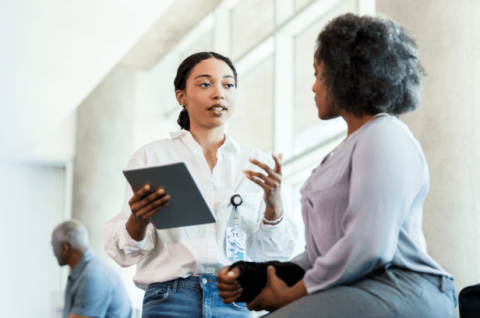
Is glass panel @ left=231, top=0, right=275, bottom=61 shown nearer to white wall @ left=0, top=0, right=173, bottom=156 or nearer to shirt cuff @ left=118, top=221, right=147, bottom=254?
white wall @ left=0, top=0, right=173, bottom=156

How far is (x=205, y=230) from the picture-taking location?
89.9 inches

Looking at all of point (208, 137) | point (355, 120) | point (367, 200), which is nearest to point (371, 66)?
point (355, 120)

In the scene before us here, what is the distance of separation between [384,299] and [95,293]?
3.49 metres

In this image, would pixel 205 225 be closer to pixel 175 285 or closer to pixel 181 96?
pixel 175 285

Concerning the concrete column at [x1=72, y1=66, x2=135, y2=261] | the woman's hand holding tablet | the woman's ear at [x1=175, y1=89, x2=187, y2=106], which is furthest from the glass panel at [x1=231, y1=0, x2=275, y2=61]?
Answer: the woman's hand holding tablet

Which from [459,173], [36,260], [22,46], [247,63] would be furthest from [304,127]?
[36,260]

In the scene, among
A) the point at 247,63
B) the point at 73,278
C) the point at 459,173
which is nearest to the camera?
the point at 459,173

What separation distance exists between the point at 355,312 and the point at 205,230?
100cm

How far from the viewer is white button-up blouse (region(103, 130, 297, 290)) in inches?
86.8

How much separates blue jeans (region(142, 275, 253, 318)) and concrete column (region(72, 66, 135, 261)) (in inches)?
339

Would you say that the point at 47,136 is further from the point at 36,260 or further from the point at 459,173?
the point at 459,173

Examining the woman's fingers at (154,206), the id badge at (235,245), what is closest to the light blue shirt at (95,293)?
the id badge at (235,245)

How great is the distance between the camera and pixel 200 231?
2.29 m

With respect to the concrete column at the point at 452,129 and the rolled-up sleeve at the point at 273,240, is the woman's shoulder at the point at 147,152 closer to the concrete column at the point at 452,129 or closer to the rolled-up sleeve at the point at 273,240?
the rolled-up sleeve at the point at 273,240
